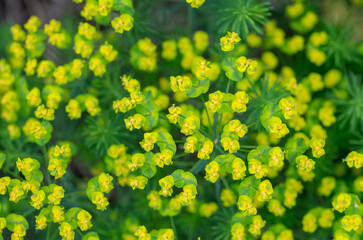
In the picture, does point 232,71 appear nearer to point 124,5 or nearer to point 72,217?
point 124,5

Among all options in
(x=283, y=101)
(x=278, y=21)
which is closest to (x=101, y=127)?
(x=283, y=101)

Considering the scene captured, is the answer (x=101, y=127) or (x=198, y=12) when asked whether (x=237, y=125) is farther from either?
(x=198, y=12)

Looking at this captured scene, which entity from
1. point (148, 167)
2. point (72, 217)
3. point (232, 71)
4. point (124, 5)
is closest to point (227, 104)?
point (232, 71)

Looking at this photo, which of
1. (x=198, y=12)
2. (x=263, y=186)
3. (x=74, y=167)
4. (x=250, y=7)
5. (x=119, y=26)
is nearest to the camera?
(x=263, y=186)

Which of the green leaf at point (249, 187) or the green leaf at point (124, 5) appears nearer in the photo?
the green leaf at point (249, 187)

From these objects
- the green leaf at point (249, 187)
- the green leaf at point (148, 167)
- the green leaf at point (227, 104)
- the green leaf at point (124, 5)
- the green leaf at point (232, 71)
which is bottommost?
the green leaf at point (148, 167)

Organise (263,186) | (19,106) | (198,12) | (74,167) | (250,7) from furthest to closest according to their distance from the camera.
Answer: (74,167)
(198,12)
(19,106)
(250,7)
(263,186)

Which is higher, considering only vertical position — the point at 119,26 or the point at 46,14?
the point at 119,26

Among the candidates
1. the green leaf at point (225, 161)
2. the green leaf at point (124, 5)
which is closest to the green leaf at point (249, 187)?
the green leaf at point (225, 161)

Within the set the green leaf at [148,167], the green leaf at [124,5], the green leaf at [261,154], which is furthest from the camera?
the green leaf at [124,5]

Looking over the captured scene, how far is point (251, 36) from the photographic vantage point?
3.56 m

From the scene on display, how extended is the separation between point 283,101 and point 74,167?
263 centimetres

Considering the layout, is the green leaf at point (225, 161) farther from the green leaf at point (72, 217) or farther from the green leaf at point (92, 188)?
the green leaf at point (72, 217)

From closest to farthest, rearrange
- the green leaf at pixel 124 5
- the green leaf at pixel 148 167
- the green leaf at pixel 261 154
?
the green leaf at pixel 261 154
the green leaf at pixel 148 167
the green leaf at pixel 124 5
